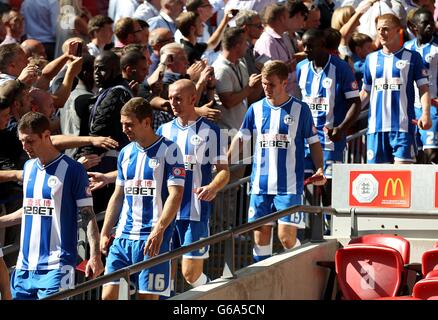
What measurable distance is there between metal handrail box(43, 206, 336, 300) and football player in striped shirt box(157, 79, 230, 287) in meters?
0.60

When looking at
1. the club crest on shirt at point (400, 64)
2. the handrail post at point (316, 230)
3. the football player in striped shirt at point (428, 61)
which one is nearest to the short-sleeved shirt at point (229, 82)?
the club crest on shirt at point (400, 64)

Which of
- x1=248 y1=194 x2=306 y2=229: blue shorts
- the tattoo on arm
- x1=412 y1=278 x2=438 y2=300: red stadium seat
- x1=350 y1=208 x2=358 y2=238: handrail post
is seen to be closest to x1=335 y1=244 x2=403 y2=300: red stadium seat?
x1=248 y1=194 x2=306 y2=229: blue shorts

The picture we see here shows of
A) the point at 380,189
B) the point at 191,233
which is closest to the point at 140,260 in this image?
the point at 191,233

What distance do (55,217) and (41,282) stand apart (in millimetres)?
521

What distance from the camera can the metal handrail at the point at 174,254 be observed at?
8.53 m

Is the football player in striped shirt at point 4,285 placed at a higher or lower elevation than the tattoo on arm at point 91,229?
lower

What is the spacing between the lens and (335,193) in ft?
41.5

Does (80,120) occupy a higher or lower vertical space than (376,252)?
higher

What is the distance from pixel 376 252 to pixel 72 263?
3.14m

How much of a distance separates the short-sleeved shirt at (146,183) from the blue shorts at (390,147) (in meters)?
4.04

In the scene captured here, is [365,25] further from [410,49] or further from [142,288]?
[142,288]

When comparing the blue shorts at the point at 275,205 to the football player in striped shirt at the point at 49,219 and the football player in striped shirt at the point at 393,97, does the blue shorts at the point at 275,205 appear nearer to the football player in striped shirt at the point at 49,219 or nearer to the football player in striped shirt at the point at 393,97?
the football player in striped shirt at the point at 393,97

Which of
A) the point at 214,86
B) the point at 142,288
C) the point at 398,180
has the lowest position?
the point at 142,288
